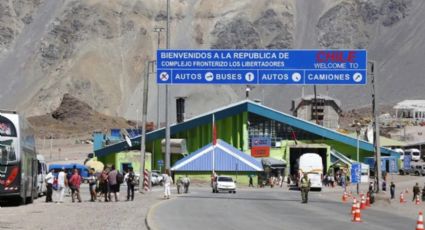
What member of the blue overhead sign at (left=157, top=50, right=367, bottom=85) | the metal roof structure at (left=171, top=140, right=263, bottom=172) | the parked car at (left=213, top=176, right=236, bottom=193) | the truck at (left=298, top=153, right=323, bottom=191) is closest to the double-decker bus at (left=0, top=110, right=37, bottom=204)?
the blue overhead sign at (left=157, top=50, right=367, bottom=85)

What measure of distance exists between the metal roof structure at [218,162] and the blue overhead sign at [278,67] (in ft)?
97.3

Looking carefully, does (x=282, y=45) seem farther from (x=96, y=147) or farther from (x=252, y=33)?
(x=96, y=147)

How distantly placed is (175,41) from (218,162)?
114942mm

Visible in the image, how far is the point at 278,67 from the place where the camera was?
42.0m

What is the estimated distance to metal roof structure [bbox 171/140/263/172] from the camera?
72125 mm

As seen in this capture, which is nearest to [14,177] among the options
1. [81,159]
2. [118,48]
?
[81,159]

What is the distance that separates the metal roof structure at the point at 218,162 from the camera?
72125 millimetres

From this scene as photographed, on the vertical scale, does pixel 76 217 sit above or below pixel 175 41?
below

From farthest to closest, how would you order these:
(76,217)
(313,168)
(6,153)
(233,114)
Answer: (233,114)
(313,168)
(6,153)
(76,217)

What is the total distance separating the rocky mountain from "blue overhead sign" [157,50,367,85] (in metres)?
98.7

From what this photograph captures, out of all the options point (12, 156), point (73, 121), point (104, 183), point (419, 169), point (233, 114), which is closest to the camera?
point (12, 156)

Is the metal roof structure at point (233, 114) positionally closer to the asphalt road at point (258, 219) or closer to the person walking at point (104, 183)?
the person walking at point (104, 183)

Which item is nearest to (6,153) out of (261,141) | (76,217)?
(76,217)

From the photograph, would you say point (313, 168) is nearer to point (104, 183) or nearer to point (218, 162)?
point (218, 162)
